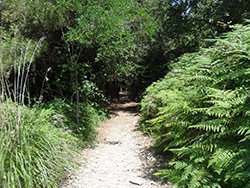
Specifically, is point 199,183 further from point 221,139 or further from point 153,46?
point 153,46

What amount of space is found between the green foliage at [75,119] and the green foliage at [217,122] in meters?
2.33


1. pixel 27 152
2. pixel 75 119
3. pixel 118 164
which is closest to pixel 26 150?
pixel 27 152

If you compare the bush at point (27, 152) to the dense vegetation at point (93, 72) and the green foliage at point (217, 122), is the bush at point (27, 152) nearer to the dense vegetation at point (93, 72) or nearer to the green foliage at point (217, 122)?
the dense vegetation at point (93, 72)

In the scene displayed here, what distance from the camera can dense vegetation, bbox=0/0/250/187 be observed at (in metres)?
2.92

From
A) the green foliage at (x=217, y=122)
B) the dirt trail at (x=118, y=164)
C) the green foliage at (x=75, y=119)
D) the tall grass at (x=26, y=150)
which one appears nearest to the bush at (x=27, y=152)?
the tall grass at (x=26, y=150)

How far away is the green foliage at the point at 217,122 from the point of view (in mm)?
2520

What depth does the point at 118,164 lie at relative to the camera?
4.26 meters

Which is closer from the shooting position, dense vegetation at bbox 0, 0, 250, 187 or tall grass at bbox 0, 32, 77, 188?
tall grass at bbox 0, 32, 77, 188

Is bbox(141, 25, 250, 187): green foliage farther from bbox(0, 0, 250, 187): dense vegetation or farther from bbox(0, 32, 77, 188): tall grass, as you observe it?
bbox(0, 32, 77, 188): tall grass

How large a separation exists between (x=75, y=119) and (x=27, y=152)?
3.18m

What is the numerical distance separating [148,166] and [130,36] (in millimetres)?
2649

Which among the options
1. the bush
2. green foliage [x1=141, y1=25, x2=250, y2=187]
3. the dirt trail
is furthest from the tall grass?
green foliage [x1=141, y1=25, x2=250, y2=187]

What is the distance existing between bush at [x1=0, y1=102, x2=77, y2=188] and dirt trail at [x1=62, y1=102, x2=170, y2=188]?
0.38 m

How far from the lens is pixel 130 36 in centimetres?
545
